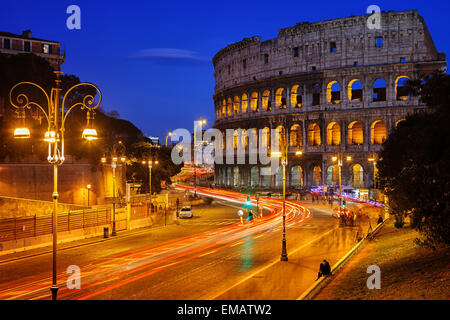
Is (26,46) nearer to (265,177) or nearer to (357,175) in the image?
(265,177)

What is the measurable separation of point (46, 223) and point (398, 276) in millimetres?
19267

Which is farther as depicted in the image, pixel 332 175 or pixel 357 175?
pixel 332 175

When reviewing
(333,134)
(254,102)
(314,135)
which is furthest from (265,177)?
(254,102)

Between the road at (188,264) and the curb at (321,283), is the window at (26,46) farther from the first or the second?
the curb at (321,283)

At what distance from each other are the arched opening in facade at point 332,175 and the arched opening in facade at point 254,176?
12955 mm

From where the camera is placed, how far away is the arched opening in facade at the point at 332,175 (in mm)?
64188

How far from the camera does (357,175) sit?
211 ft

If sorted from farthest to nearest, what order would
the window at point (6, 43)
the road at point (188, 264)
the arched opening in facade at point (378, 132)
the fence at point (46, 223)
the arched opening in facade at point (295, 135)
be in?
the arched opening in facade at point (295, 135)
the arched opening in facade at point (378, 132)
the window at point (6, 43)
the fence at point (46, 223)
the road at point (188, 264)

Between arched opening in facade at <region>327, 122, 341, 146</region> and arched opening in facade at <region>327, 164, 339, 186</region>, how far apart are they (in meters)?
3.80

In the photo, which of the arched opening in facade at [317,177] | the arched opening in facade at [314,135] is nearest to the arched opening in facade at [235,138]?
the arched opening in facade at [314,135]

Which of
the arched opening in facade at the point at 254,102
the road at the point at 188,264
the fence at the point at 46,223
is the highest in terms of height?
the arched opening in facade at the point at 254,102

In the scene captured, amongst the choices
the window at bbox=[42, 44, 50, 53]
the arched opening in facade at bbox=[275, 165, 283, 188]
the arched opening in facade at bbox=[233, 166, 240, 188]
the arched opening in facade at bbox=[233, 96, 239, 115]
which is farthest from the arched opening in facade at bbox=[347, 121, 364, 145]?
the window at bbox=[42, 44, 50, 53]

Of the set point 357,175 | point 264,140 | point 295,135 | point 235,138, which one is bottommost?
point 357,175
